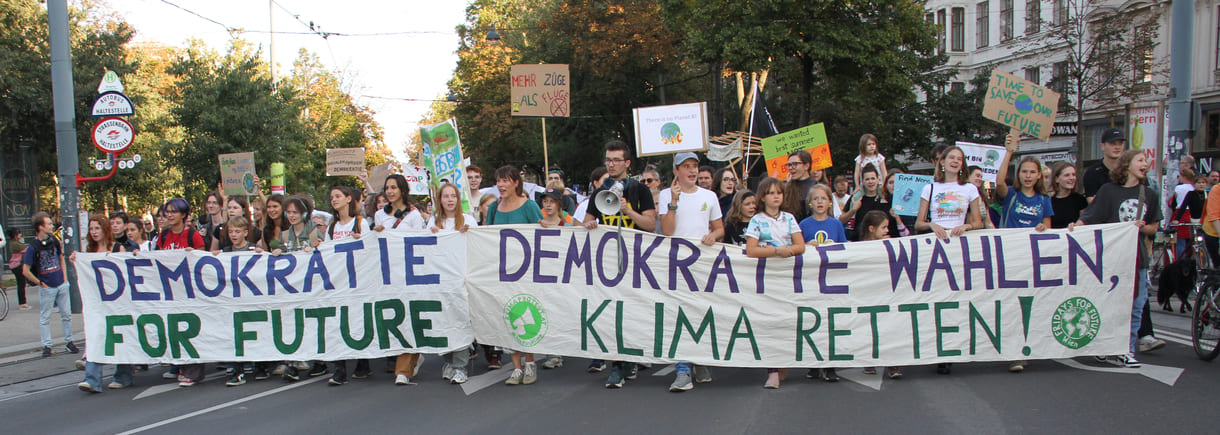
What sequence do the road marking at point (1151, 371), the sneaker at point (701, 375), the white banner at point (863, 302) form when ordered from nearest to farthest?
the road marking at point (1151, 371), the white banner at point (863, 302), the sneaker at point (701, 375)

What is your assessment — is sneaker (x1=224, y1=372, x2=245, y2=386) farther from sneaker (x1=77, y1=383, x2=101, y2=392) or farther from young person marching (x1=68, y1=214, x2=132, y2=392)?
sneaker (x1=77, y1=383, x2=101, y2=392)

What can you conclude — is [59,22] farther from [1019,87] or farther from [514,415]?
[1019,87]

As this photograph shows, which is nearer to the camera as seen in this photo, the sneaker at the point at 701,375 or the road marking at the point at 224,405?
the road marking at the point at 224,405

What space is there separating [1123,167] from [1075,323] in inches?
51.9

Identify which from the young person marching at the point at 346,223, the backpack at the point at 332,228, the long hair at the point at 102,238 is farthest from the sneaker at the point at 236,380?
the long hair at the point at 102,238

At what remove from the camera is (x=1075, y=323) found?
22.7 feet

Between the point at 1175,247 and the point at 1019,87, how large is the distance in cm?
493

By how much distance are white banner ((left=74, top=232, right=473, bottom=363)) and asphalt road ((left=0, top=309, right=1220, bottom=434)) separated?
0.34m

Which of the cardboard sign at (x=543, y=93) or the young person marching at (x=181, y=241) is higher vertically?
the cardboard sign at (x=543, y=93)

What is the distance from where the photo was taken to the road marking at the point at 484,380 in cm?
699

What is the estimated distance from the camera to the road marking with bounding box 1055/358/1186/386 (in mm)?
6379

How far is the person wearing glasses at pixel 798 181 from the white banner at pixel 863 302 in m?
0.99

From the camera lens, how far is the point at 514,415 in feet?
19.6

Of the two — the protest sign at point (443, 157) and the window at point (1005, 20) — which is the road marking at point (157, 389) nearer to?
the protest sign at point (443, 157)
